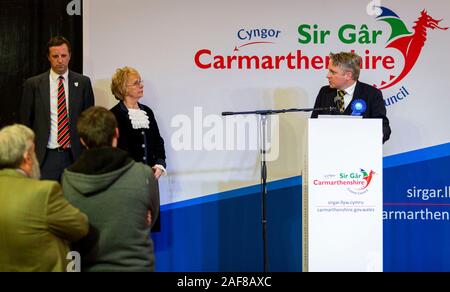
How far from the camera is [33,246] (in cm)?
343

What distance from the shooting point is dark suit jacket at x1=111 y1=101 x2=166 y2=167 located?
238 inches

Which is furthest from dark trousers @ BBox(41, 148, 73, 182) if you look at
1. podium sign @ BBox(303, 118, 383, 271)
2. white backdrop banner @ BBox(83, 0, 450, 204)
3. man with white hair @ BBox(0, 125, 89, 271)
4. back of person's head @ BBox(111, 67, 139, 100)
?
man with white hair @ BBox(0, 125, 89, 271)

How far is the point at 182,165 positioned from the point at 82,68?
4.05 feet

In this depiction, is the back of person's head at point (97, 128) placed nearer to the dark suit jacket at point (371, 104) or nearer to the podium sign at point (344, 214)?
the podium sign at point (344, 214)

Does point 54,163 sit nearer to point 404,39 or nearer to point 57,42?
point 57,42

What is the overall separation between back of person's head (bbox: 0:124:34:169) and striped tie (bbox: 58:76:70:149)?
240cm

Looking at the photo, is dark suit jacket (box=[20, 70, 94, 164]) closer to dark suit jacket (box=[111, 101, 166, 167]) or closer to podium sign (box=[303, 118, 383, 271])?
dark suit jacket (box=[111, 101, 166, 167])

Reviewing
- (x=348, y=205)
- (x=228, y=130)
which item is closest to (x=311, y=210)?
(x=348, y=205)

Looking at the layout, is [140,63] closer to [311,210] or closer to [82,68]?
[82,68]

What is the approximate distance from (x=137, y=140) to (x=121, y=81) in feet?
1.65

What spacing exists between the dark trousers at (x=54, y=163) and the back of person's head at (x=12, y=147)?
7.82 ft

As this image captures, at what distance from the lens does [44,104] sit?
5.98m

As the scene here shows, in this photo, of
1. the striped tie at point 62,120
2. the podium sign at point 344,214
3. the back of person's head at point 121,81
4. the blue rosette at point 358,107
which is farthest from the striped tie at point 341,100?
the striped tie at point 62,120

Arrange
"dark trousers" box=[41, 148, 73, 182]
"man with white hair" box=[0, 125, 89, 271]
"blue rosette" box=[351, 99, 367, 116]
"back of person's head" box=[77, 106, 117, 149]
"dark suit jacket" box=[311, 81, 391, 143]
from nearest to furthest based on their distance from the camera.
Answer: "man with white hair" box=[0, 125, 89, 271]
"back of person's head" box=[77, 106, 117, 149]
"blue rosette" box=[351, 99, 367, 116]
"dark trousers" box=[41, 148, 73, 182]
"dark suit jacket" box=[311, 81, 391, 143]
